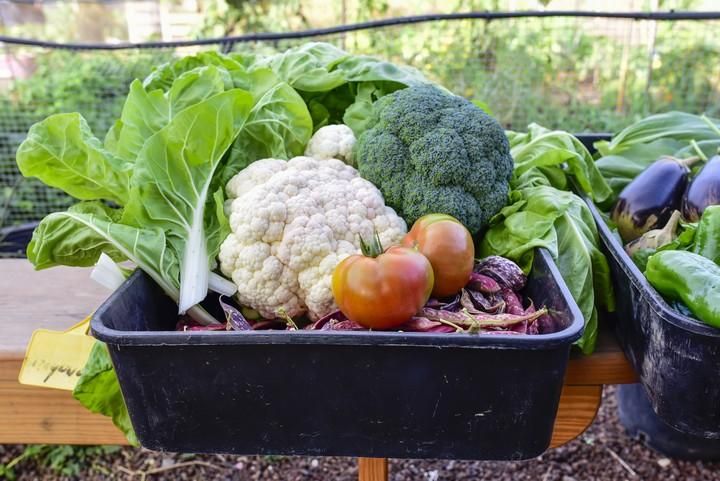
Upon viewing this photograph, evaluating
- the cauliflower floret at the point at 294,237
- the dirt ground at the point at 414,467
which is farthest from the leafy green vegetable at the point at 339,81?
the dirt ground at the point at 414,467

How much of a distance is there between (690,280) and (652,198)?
40 cm

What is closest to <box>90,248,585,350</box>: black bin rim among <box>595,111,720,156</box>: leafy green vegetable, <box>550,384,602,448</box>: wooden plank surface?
<box>550,384,602,448</box>: wooden plank surface

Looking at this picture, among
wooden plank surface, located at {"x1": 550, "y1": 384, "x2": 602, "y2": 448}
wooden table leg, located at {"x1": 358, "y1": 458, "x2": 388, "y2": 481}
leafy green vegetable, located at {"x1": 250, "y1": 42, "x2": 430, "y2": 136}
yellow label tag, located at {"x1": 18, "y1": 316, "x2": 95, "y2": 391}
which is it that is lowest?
wooden table leg, located at {"x1": 358, "y1": 458, "x2": 388, "y2": 481}

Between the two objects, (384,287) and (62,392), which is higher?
(384,287)

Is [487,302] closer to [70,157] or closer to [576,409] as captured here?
[576,409]

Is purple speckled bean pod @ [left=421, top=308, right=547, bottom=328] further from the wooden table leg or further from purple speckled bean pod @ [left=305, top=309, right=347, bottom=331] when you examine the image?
the wooden table leg

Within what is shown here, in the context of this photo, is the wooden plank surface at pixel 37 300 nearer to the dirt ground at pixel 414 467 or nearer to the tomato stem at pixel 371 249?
the tomato stem at pixel 371 249

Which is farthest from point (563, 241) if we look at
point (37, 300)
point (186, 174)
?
point (37, 300)

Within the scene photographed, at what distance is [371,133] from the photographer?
1185 mm

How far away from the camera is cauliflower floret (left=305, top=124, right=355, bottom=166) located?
1.22 m

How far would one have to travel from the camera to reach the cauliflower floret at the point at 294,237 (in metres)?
1.02

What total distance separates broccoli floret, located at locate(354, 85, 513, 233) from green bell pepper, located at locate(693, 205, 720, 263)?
33 cm

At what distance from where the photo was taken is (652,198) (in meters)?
1.21

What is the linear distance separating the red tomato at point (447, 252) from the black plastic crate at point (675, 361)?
247mm
